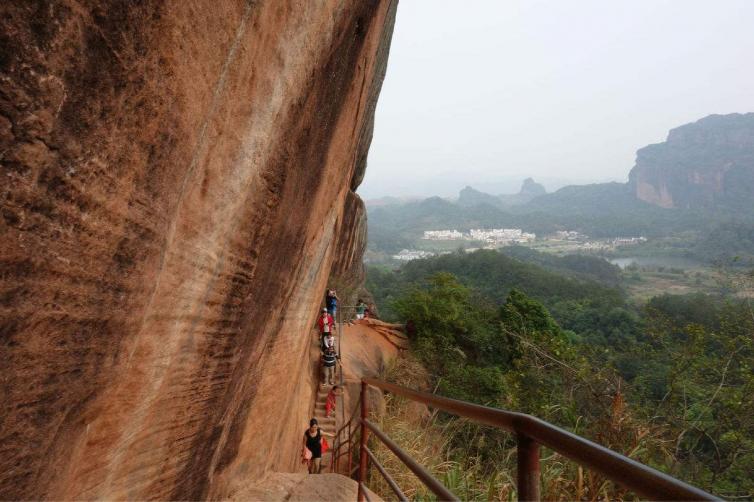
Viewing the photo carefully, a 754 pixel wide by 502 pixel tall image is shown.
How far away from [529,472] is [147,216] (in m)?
1.43

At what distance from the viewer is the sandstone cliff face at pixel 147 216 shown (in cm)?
109

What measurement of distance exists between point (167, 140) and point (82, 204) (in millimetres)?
398

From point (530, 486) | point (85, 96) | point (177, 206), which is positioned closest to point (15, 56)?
point (85, 96)

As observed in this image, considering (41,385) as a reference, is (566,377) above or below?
below

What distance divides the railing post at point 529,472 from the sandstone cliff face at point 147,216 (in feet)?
4.41

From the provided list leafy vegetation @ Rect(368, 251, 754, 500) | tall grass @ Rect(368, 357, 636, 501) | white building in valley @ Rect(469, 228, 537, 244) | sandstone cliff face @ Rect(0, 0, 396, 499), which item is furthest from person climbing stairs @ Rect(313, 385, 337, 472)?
white building in valley @ Rect(469, 228, 537, 244)

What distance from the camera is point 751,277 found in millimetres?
10336

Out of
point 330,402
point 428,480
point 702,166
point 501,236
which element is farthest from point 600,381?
point 702,166

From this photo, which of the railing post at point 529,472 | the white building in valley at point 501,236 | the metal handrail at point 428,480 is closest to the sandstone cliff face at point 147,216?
the metal handrail at point 428,480

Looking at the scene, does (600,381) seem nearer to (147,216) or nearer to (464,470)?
(464,470)

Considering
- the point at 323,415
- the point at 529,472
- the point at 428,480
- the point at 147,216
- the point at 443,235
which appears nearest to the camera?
the point at 529,472

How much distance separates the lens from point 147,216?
1.50 metres

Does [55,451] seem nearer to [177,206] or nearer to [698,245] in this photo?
[177,206]

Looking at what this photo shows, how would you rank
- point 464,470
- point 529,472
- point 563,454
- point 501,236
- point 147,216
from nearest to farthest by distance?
point 563,454, point 529,472, point 147,216, point 464,470, point 501,236
